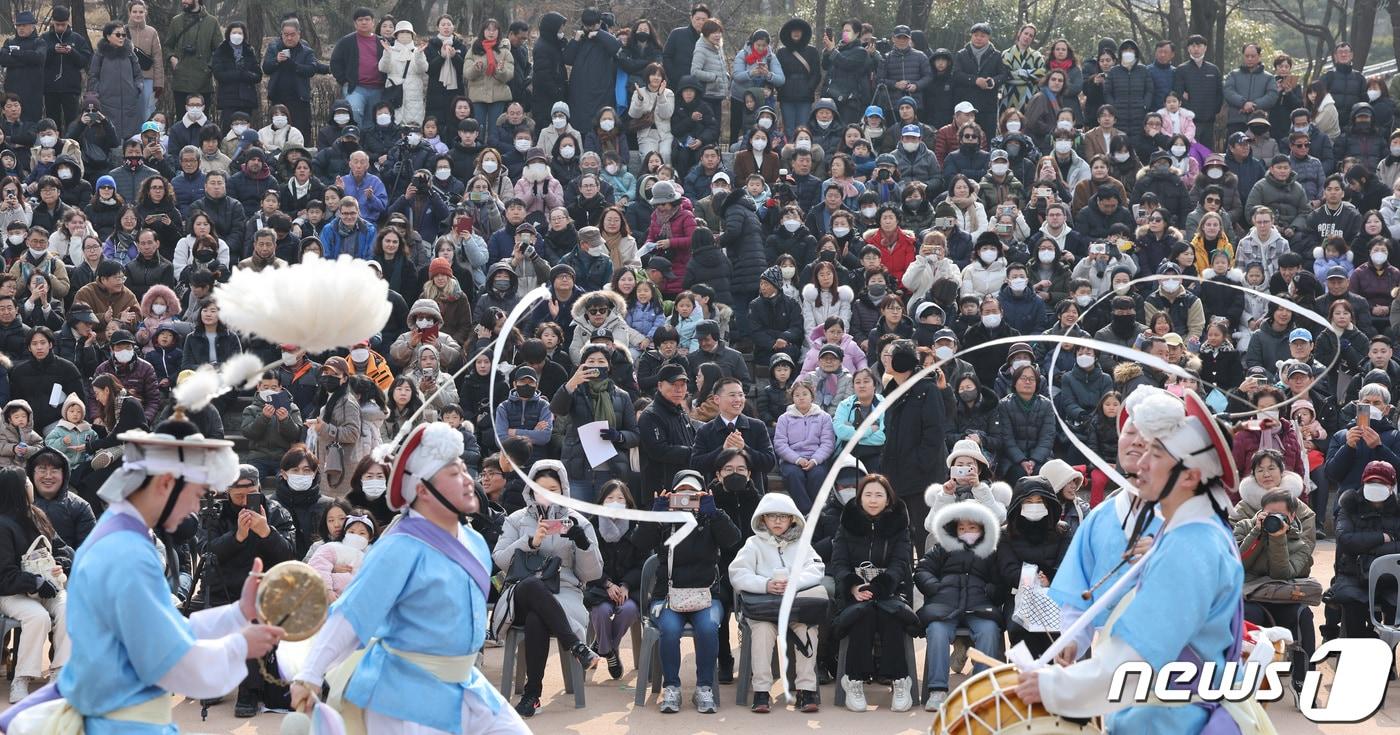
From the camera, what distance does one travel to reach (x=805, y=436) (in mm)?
11914

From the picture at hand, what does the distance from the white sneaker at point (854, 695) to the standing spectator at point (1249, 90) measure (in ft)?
38.3

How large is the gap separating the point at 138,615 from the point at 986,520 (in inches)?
228

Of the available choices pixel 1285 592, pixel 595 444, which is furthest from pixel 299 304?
pixel 1285 592

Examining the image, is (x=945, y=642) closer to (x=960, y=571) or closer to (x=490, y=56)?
(x=960, y=571)

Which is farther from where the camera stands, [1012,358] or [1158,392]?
[1012,358]

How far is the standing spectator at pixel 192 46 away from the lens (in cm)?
1867

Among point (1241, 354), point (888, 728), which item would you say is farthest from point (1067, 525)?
point (1241, 354)

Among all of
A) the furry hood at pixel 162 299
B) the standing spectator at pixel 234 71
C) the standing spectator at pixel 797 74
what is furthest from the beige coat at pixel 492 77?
the furry hood at pixel 162 299

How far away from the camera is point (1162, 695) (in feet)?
16.4

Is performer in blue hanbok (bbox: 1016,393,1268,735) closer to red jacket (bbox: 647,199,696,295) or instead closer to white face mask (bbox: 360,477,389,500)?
white face mask (bbox: 360,477,389,500)

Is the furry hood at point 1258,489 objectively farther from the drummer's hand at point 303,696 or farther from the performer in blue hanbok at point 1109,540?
the drummer's hand at point 303,696

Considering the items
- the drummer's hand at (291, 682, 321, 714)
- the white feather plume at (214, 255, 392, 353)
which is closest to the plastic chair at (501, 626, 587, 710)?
the drummer's hand at (291, 682, 321, 714)

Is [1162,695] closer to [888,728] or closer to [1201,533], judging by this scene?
[1201,533]

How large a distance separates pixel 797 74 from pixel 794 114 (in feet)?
1.46
